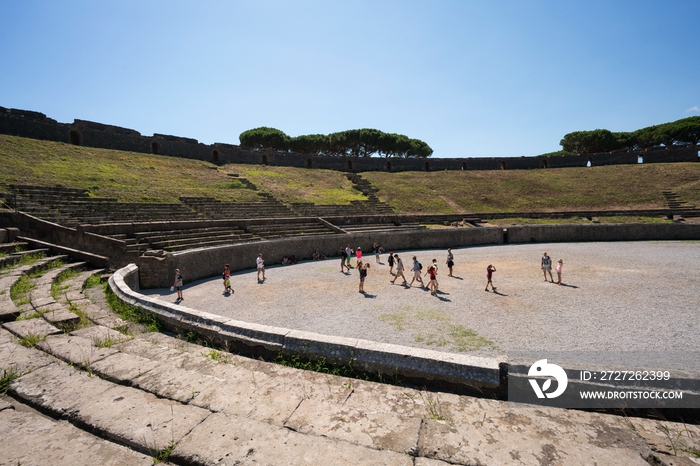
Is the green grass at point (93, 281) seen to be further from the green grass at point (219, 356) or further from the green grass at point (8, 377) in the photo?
the green grass at point (219, 356)

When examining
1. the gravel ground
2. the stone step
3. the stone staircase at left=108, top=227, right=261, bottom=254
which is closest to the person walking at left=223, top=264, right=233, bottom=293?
the gravel ground

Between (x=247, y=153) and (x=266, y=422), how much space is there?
174ft

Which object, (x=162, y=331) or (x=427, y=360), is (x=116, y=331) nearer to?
(x=162, y=331)

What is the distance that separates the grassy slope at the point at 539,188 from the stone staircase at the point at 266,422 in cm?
3390

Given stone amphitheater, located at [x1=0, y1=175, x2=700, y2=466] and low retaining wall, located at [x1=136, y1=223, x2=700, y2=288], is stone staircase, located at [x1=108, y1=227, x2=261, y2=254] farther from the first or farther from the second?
stone amphitheater, located at [x1=0, y1=175, x2=700, y2=466]

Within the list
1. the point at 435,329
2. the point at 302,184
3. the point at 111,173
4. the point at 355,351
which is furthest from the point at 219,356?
the point at 302,184

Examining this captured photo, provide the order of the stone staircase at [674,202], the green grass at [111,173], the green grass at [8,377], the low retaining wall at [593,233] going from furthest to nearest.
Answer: the stone staircase at [674,202] → the low retaining wall at [593,233] → the green grass at [111,173] → the green grass at [8,377]

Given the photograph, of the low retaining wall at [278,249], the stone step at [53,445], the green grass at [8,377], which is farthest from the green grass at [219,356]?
the low retaining wall at [278,249]

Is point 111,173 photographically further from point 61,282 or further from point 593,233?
point 593,233

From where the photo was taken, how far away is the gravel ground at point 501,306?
7459mm

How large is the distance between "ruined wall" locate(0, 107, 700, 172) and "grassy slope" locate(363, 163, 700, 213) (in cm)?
524

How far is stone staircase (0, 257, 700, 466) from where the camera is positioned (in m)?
2.44

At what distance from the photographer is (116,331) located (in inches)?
202

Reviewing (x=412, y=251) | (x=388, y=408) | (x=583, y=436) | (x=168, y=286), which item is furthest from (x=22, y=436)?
(x=412, y=251)
